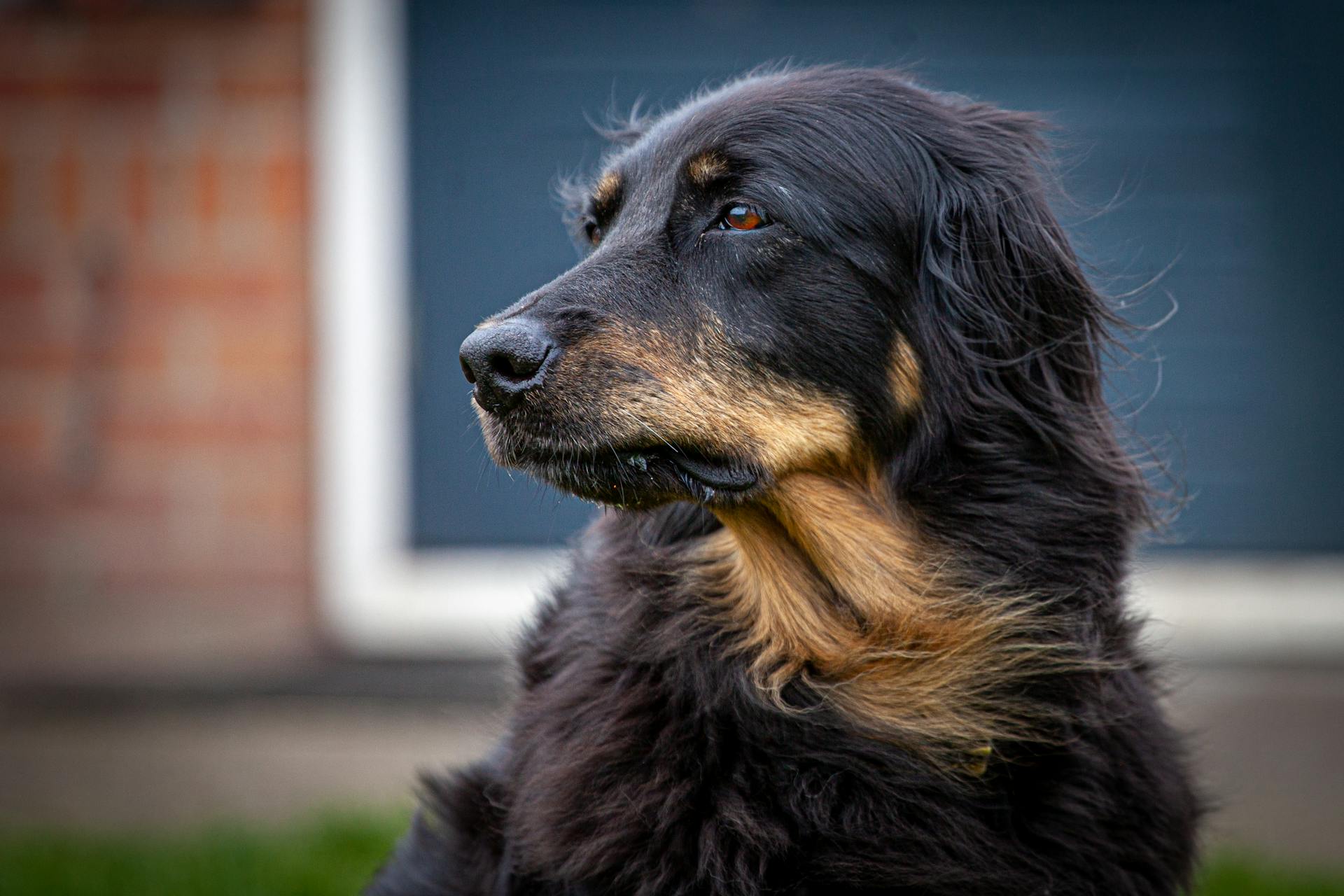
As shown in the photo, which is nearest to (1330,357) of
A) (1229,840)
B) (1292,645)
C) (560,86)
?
(1292,645)

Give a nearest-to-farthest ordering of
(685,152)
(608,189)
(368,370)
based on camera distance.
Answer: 1. (685,152)
2. (608,189)
3. (368,370)

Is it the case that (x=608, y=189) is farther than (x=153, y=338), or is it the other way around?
(x=153, y=338)

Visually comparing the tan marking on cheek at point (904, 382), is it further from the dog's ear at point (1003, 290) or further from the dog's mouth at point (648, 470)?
the dog's mouth at point (648, 470)

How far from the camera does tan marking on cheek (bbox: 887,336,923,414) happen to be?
8.21 ft

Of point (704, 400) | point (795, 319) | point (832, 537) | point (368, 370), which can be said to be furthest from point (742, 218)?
point (368, 370)

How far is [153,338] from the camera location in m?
6.35

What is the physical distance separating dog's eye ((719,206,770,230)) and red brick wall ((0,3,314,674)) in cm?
422

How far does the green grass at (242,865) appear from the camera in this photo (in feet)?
13.2

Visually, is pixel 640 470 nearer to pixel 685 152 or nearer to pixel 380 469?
pixel 685 152

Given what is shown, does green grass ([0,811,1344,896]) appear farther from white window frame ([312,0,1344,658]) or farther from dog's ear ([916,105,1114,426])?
dog's ear ([916,105,1114,426])

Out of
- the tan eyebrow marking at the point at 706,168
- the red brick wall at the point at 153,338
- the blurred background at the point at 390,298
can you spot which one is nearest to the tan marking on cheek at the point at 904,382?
the tan eyebrow marking at the point at 706,168

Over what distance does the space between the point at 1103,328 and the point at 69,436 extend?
542cm

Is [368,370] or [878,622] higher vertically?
[368,370]

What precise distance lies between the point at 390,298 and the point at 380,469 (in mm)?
839
